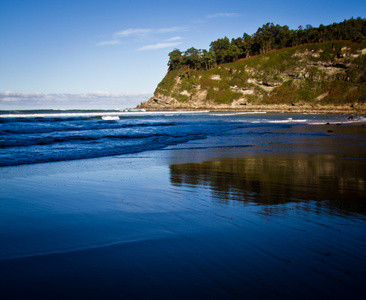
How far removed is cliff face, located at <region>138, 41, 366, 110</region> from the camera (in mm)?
81938

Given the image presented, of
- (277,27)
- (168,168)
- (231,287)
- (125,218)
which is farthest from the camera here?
(277,27)

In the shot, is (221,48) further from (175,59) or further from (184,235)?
(184,235)

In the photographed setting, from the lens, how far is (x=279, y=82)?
97.8 m

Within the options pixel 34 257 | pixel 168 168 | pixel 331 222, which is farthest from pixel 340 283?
pixel 168 168

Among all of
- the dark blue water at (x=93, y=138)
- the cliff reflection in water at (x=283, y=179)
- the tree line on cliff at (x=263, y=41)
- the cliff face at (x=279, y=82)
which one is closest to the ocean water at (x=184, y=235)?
the cliff reflection in water at (x=283, y=179)

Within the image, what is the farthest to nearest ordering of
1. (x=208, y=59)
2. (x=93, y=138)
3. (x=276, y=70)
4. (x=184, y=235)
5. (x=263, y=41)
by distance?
(x=208, y=59) → (x=263, y=41) → (x=276, y=70) → (x=93, y=138) → (x=184, y=235)

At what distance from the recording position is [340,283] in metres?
2.53

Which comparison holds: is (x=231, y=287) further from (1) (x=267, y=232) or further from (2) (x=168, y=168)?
(2) (x=168, y=168)

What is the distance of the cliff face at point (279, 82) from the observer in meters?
81.9

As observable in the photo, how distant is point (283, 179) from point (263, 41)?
121m

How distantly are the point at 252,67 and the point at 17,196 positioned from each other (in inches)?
4340

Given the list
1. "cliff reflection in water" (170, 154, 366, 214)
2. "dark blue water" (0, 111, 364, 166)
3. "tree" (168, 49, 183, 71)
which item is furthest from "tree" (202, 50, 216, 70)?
"cliff reflection in water" (170, 154, 366, 214)

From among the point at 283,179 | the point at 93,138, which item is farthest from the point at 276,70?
the point at 283,179

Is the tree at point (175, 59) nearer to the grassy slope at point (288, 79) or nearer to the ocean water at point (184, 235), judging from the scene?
the grassy slope at point (288, 79)
